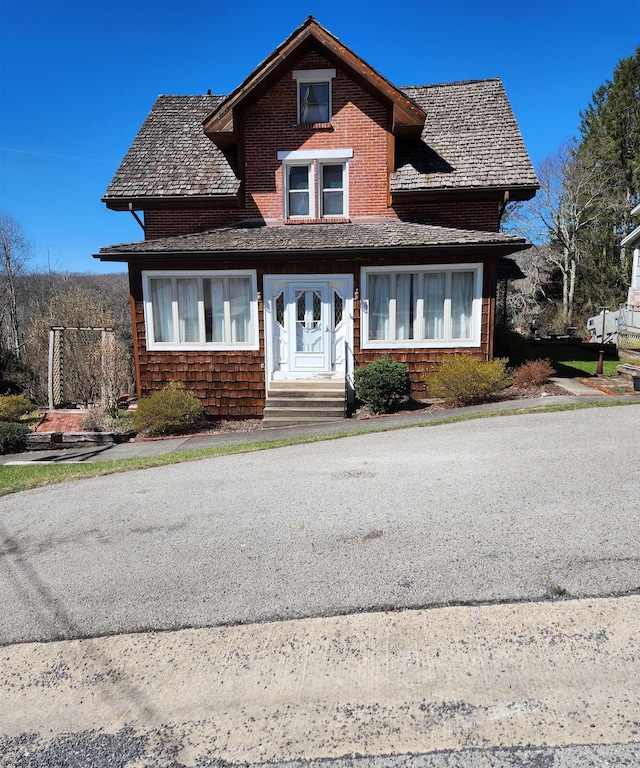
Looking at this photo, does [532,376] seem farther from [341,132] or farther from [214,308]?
[341,132]

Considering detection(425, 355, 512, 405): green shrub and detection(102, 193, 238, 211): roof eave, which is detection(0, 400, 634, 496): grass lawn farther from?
detection(102, 193, 238, 211): roof eave

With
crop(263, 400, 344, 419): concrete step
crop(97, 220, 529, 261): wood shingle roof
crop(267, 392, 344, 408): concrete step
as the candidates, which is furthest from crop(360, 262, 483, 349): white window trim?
crop(263, 400, 344, 419): concrete step

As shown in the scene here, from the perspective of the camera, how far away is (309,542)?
16.3 feet

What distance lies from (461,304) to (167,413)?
7.21m

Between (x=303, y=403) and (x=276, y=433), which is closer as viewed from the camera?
(x=276, y=433)

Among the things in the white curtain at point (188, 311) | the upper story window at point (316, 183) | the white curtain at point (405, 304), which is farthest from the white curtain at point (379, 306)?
the white curtain at point (188, 311)

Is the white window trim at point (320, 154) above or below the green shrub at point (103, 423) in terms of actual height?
above

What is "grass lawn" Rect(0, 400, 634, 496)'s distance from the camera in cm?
821

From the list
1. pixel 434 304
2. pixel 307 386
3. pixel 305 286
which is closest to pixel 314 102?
pixel 305 286

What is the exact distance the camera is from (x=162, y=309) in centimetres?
1277

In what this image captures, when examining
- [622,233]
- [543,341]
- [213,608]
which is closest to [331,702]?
[213,608]

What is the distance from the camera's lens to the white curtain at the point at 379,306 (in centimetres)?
1240

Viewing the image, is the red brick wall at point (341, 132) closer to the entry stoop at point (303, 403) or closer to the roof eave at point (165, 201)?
the roof eave at point (165, 201)

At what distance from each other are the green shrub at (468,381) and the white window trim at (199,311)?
14.6ft
